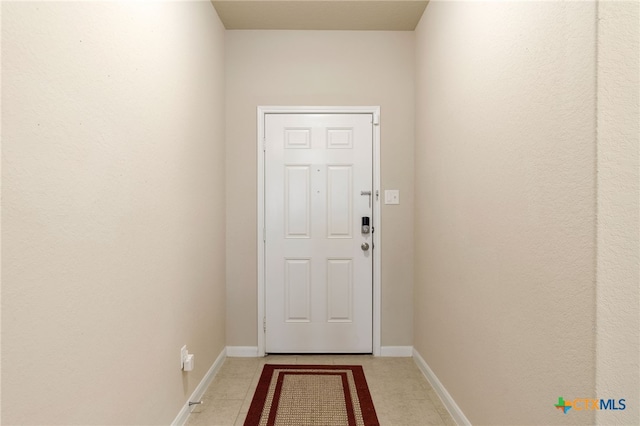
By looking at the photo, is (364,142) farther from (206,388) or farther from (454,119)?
(206,388)

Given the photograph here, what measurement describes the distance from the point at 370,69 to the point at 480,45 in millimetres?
1272

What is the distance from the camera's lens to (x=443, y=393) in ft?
6.88

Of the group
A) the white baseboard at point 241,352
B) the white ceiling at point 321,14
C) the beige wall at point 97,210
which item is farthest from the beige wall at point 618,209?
the white baseboard at point 241,352

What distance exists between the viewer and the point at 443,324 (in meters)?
2.13

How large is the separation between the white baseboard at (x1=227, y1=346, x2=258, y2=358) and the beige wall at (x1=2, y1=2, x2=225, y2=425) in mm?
752

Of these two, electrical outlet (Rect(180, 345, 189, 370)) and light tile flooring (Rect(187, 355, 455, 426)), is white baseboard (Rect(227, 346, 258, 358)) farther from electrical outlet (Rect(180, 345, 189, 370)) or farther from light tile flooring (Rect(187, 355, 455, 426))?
Answer: electrical outlet (Rect(180, 345, 189, 370))

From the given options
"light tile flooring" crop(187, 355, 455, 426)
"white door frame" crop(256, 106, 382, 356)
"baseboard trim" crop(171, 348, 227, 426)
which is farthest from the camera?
"white door frame" crop(256, 106, 382, 356)

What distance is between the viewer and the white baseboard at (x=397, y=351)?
2.80 meters

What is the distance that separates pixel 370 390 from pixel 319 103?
7.12ft

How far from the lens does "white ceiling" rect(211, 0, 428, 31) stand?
2422 millimetres

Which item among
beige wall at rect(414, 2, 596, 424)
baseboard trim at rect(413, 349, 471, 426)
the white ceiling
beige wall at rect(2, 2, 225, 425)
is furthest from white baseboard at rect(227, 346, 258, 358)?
the white ceiling

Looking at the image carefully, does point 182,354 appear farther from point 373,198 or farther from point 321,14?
point 321,14

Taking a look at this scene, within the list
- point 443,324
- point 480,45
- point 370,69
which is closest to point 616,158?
point 480,45

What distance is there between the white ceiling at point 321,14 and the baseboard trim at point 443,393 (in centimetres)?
259
